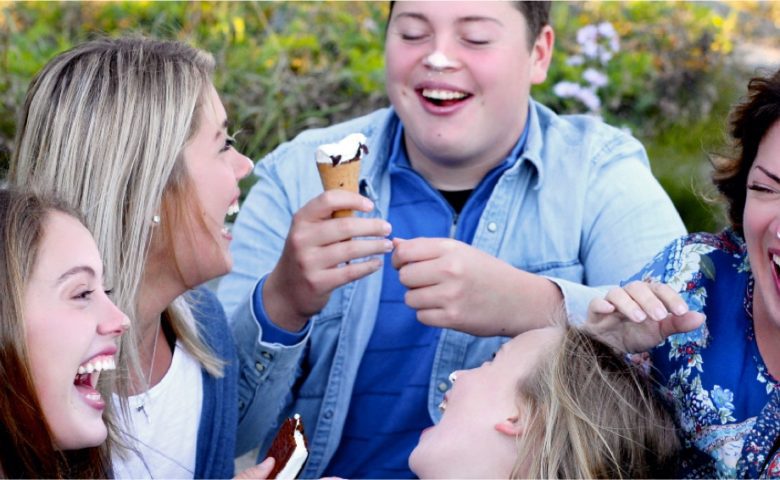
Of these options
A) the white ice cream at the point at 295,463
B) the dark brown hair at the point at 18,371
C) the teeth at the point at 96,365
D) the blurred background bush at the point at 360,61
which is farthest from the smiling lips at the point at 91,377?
the blurred background bush at the point at 360,61

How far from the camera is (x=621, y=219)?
123 inches

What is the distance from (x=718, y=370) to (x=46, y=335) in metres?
1.44

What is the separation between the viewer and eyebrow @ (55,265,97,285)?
2.11 metres

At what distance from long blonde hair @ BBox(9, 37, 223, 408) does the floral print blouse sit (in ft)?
3.92

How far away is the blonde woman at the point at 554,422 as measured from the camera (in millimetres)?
2182

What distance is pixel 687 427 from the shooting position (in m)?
2.40

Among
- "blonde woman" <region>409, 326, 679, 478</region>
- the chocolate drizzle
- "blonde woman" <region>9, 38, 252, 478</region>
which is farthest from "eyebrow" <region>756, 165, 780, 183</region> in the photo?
"blonde woman" <region>9, 38, 252, 478</region>

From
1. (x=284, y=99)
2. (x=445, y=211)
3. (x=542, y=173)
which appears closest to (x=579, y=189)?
(x=542, y=173)

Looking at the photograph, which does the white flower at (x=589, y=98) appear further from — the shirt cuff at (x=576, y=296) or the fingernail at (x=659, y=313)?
the fingernail at (x=659, y=313)

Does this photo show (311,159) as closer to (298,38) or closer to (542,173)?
(542,173)

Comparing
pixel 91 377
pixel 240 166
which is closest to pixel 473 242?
pixel 240 166

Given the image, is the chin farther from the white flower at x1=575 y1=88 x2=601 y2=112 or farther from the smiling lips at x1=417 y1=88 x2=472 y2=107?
the white flower at x1=575 y1=88 x2=601 y2=112

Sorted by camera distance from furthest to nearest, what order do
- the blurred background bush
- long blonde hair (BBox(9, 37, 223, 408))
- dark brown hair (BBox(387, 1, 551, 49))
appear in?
the blurred background bush
dark brown hair (BBox(387, 1, 551, 49))
long blonde hair (BBox(9, 37, 223, 408))

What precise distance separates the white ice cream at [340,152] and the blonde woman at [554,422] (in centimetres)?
71
